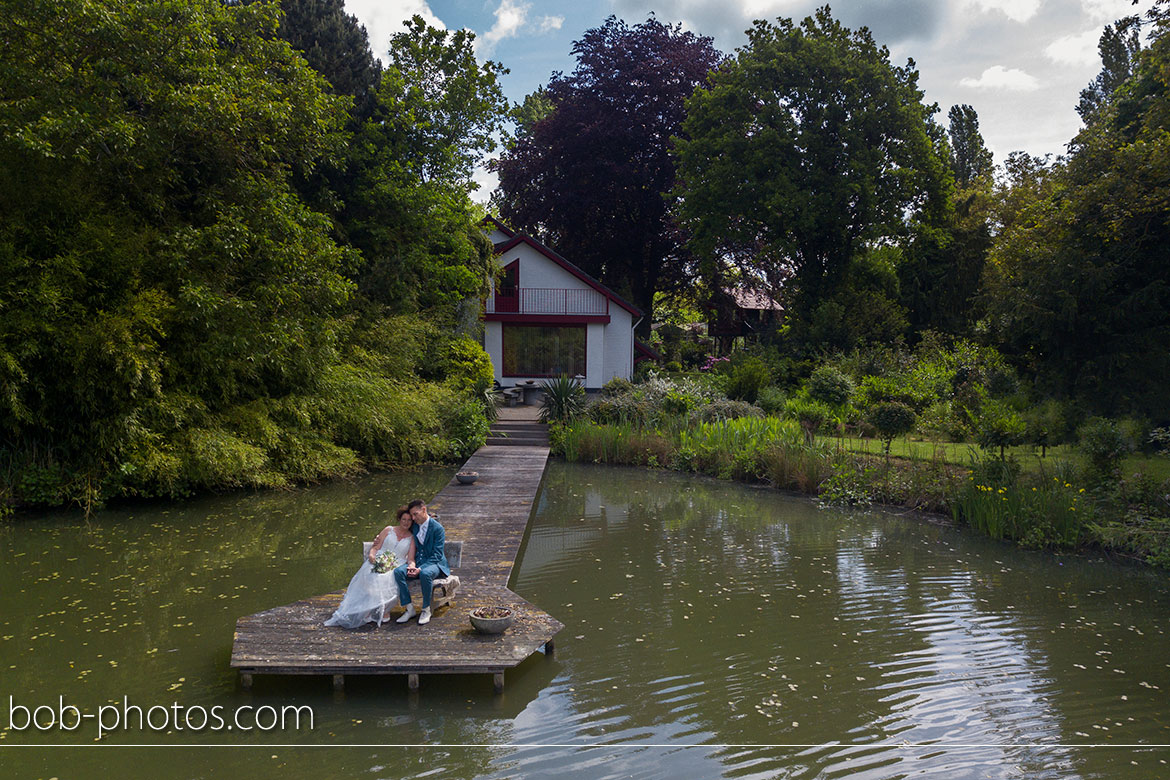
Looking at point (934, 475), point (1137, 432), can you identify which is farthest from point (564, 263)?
point (1137, 432)

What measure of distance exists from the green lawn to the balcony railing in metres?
11.6

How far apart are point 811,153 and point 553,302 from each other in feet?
35.5

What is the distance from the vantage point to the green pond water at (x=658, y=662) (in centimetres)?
522

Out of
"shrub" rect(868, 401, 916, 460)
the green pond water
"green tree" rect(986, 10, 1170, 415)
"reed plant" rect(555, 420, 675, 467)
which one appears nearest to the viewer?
the green pond water

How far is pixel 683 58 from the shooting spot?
1252 inches

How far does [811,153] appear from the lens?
91.1 ft

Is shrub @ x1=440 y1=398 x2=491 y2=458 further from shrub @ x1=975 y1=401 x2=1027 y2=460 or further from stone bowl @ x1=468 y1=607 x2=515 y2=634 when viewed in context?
stone bowl @ x1=468 y1=607 x2=515 y2=634

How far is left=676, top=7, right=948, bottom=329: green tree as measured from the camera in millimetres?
27281

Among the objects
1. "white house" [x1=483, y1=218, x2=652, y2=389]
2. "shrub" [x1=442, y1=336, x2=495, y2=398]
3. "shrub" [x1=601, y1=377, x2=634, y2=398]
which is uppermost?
"white house" [x1=483, y1=218, x2=652, y2=389]

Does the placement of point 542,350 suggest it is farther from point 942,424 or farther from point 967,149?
point 967,149

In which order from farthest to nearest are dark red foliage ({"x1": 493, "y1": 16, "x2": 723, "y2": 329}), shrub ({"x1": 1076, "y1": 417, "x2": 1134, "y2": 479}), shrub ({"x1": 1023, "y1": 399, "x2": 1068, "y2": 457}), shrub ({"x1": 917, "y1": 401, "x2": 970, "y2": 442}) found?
dark red foliage ({"x1": 493, "y1": 16, "x2": 723, "y2": 329}) → shrub ({"x1": 917, "y1": 401, "x2": 970, "y2": 442}) → shrub ({"x1": 1023, "y1": 399, "x2": 1068, "y2": 457}) → shrub ({"x1": 1076, "y1": 417, "x2": 1134, "y2": 479})

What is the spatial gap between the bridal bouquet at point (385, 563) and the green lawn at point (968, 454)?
10212 mm

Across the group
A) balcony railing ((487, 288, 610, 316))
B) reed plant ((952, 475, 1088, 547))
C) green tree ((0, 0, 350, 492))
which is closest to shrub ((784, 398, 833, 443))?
reed plant ((952, 475, 1088, 547))

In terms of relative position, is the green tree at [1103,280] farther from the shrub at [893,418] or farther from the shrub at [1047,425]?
the shrub at [893,418]
